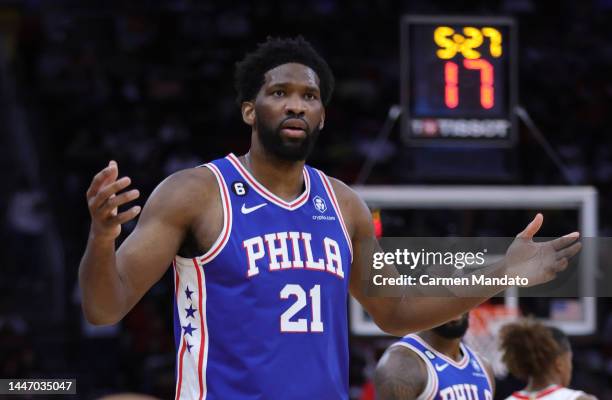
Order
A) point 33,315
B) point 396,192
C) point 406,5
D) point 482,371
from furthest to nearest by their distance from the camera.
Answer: point 406,5 → point 33,315 → point 396,192 → point 482,371

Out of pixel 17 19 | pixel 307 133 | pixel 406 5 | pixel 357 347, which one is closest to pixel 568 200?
pixel 357 347

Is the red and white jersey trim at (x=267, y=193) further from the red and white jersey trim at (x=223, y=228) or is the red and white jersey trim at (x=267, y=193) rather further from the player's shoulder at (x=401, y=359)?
the player's shoulder at (x=401, y=359)

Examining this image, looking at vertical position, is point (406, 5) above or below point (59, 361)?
above

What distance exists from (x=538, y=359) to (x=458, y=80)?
3.12m

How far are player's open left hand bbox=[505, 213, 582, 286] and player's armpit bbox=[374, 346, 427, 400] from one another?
1.70m

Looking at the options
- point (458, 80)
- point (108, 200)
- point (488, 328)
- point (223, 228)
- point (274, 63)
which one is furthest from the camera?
point (458, 80)

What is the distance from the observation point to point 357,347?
1052cm

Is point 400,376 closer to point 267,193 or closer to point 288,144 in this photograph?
point 267,193

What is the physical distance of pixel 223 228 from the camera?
3635 mm

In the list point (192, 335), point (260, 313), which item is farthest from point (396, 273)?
point (192, 335)

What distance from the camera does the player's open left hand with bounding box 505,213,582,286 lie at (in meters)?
3.63

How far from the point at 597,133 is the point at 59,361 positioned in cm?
664

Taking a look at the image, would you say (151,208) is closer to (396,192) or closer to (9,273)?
(396,192)

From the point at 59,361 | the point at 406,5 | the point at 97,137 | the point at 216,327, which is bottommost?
the point at 59,361
